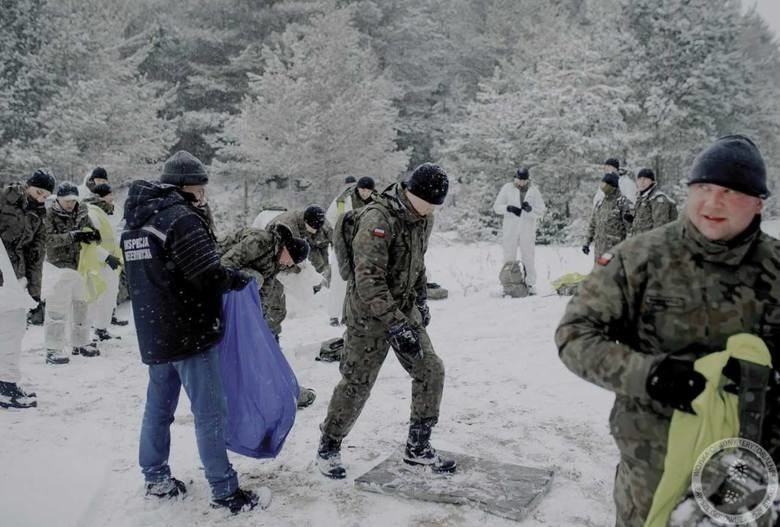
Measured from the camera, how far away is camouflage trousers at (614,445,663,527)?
199 centimetres

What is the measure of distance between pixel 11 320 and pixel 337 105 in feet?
53.8

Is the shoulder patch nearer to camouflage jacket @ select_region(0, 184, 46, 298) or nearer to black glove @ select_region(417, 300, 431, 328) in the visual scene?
black glove @ select_region(417, 300, 431, 328)

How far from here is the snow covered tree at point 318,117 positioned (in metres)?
20.7

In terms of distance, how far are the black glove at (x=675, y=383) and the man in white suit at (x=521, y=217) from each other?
29.1 ft

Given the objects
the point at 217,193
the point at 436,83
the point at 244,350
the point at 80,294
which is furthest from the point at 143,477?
the point at 436,83

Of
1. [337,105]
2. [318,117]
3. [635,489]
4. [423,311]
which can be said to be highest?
[337,105]

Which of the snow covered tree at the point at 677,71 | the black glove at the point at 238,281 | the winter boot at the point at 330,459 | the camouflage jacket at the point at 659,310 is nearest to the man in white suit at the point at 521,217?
the winter boot at the point at 330,459

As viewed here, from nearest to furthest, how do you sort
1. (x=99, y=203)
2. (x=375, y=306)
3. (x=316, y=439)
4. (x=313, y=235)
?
(x=375, y=306) < (x=316, y=439) < (x=313, y=235) < (x=99, y=203)

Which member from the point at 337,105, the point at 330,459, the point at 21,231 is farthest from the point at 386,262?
the point at 337,105

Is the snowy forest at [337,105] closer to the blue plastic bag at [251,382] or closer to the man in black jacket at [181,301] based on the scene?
the blue plastic bag at [251,382]

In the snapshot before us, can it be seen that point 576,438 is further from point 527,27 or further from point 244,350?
point 527,27

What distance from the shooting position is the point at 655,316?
6.39 ft

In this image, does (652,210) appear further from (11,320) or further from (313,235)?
(11,320)

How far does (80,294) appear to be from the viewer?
22.7ft
